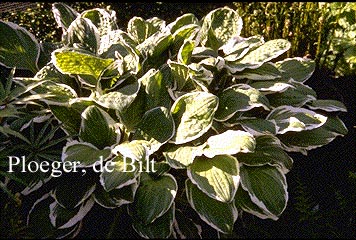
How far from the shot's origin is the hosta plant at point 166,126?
1.88 metres

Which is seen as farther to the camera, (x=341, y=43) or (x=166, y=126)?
(x=341, y=43)

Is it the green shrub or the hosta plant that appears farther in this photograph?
the green shrub

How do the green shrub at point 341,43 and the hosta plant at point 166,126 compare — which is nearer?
the hosta plant at point 166,126

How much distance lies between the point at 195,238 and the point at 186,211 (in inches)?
6.6

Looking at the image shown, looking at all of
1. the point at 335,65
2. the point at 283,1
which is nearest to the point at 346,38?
the point at 335,65

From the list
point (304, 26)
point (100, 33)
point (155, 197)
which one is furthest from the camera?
point (304, 26)

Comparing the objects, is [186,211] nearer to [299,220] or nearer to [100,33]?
[299,220]

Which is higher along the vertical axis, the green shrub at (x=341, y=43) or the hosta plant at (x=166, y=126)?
the hosta plant at (x=166, y=126)

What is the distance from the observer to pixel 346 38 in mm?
3145

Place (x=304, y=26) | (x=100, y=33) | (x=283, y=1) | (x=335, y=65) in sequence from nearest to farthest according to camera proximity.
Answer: (x=100, y=33)
(x=335, y=65)
(x=304, y=26)
(x=283, y=1)

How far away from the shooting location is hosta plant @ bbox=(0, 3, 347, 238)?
1.88 metres

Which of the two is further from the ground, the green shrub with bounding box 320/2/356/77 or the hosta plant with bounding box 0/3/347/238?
the hosta plant with bounding box 0/3/347/238

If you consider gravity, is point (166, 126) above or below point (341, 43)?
above

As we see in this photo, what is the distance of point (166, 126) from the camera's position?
203cm
